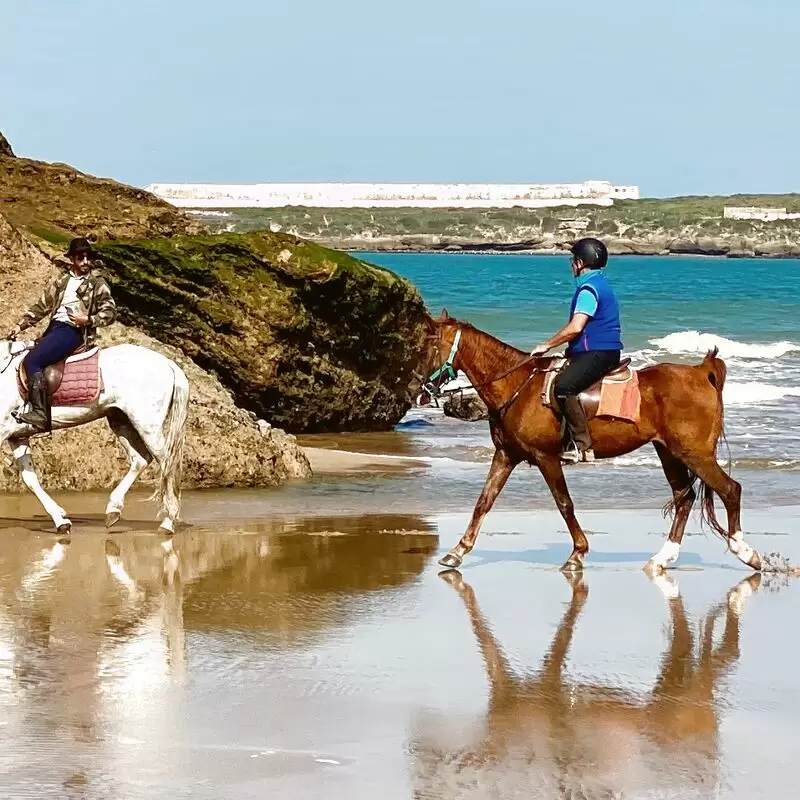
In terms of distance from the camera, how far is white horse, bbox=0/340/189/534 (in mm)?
12086

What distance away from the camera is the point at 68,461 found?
14398 millimetres

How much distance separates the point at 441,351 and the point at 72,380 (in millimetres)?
3130

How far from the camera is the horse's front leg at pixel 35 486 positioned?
11.9 meters

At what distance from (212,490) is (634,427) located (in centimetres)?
532

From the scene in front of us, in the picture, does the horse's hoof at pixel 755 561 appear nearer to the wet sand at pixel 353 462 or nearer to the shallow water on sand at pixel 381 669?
the shallow water on sand at pixel 381 669

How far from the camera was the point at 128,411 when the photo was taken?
12.2 meters

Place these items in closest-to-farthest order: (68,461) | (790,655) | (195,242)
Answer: (790,655) → (68,461) → (195,242)

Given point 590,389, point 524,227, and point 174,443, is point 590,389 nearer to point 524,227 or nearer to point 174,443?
point 174,443

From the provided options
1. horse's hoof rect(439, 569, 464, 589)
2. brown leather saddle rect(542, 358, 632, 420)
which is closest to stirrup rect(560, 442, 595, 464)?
brown leather saddle rect(542, 358, 632, 420)

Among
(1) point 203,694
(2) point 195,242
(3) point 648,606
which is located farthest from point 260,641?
(2) point 195,242

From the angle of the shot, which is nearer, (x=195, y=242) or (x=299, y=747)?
(x=299, y=747)

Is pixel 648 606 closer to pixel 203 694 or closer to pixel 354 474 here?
pixel 203 694

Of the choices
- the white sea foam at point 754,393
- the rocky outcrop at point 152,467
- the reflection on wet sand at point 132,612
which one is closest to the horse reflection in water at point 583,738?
the reflection on wet sand at point 132,612

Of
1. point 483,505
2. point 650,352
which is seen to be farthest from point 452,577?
point 650,352
